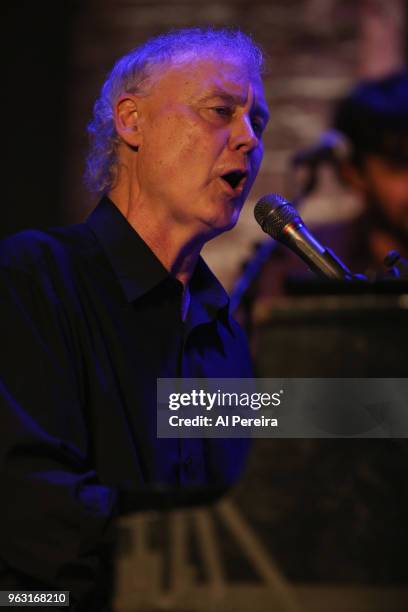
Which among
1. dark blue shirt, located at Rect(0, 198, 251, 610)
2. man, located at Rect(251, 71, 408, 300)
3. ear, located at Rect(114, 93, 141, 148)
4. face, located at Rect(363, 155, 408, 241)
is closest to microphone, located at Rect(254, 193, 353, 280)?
dark blue shirt, located at Rect(0, 198, 251, 610)

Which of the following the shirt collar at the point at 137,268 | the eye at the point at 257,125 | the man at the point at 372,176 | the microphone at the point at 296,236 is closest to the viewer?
the microphone at the point at 296,236

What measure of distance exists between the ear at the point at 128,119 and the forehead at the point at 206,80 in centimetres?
7

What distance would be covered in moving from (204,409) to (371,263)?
154 cm

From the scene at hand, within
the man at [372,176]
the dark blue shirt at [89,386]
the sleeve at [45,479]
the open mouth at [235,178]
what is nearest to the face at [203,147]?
the open mouth at [235,178]

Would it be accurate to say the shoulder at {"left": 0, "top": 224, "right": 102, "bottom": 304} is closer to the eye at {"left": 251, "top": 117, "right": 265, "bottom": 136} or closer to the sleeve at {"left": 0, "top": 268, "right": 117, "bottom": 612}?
the sleeve at {"left": 0, "top": 268, "right": 117, "bottom": 612}

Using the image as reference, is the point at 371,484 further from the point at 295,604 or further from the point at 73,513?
the point at 73,513

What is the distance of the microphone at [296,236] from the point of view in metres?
1.27

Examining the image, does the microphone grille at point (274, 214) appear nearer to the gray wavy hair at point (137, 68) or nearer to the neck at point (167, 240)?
the neck at point (167, 240)

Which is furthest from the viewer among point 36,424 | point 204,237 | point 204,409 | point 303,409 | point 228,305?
point 228,305

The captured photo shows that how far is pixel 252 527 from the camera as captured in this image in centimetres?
90

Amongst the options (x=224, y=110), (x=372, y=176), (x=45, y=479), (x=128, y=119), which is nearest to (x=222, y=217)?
(x=224, y=110)

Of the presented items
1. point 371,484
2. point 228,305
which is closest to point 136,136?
point 228,305

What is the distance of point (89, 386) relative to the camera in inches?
49.8

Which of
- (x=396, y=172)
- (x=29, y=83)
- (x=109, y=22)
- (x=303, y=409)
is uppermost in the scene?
(x=109, y=22)
